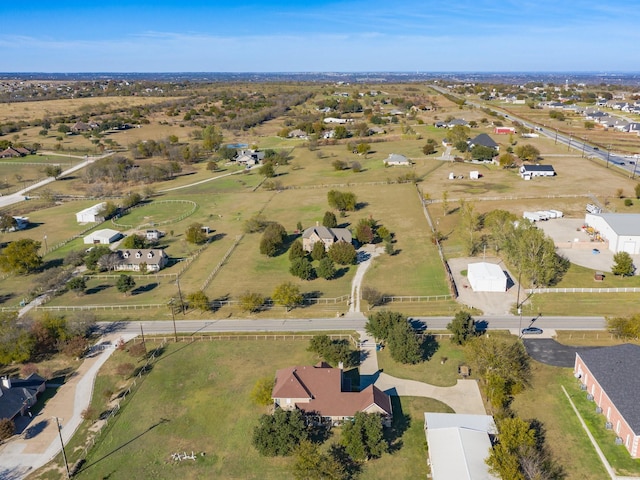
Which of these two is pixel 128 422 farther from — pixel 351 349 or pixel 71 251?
pixel 71 251

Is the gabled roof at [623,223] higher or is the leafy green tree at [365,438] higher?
the gabled roof at [623,223]

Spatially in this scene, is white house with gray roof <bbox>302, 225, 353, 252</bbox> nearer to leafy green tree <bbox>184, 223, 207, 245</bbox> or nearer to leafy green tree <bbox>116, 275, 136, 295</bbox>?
leafy green tree <bbox>184, 223, 207, 245</bbox>

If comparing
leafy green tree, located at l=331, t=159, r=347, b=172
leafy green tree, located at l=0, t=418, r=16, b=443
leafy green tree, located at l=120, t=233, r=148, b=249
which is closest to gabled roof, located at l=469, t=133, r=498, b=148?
leafy green tree, located at l=331, t=159, r=347, b=172

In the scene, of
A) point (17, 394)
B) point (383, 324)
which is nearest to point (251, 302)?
point (383, 324)

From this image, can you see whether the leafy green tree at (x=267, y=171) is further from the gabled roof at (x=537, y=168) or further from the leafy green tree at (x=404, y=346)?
the leafy green tree at (x=404, y=346)

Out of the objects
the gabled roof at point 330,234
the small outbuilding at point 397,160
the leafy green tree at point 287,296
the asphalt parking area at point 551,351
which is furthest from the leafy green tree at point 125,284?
the small outbuilding at point 397,160

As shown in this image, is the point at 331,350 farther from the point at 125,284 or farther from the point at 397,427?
the point at 125,284

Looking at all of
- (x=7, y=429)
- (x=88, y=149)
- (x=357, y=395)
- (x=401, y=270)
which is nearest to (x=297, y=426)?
(x=357, y=395)
